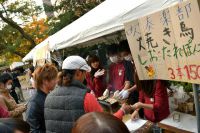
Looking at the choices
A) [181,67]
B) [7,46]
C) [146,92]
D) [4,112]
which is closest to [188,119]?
[146,92]

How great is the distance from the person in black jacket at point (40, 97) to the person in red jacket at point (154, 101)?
39.7 inches

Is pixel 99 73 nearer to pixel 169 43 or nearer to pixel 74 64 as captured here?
pixel 74 64

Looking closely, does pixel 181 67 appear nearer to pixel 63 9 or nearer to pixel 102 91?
pixel 102 91

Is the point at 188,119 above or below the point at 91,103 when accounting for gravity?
below

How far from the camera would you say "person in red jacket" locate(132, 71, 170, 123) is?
137 inches

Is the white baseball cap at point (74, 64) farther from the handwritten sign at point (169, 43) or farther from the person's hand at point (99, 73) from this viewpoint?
the person's hand at point (99, 73)

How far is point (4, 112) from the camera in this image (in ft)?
13.7

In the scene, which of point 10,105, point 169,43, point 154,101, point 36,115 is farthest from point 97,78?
point 169,43

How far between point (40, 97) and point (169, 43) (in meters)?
1.54

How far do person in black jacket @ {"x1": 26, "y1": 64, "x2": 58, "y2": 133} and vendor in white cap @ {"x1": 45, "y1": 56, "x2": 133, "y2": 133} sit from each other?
0.30 m

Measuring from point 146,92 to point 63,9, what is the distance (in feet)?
36.6

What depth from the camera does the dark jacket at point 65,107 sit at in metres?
2.72

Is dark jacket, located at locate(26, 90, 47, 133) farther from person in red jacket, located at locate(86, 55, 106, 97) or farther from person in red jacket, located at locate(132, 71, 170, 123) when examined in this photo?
person in red jacket, located at locate(86, 55, 106, 97)

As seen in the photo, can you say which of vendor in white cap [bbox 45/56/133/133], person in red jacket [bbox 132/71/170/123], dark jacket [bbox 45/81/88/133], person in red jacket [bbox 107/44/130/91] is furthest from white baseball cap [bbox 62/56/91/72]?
person in red jacket [bbox 107/44/130/91]
